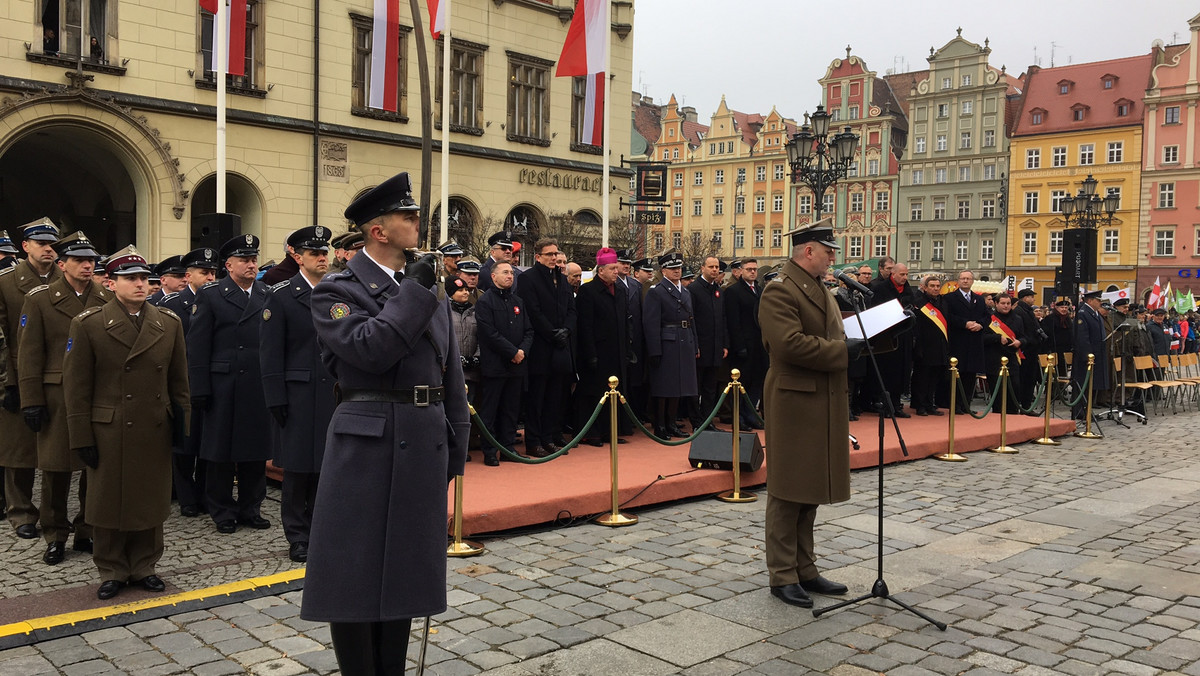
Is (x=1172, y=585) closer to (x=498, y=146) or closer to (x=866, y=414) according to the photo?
(x=866, y=414)

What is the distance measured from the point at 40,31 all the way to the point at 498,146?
12.2 m

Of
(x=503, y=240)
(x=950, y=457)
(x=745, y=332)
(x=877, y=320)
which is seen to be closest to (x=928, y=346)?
(x=950, y=457)

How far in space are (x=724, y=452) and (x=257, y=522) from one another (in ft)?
13.9

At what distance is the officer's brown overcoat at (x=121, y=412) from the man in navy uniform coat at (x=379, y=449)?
288cm

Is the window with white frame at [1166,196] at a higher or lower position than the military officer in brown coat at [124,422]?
higher

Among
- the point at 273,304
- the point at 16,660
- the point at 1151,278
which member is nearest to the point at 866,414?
the point at 273,304

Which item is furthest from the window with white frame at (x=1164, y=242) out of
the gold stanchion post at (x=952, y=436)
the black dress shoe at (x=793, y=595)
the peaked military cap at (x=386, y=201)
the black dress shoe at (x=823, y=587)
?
the peaked military cap at (x=386, y=201)

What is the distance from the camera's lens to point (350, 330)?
11.7 ft

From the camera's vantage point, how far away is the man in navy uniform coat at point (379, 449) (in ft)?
11.8

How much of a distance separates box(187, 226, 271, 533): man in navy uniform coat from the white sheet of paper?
4420 millimetres

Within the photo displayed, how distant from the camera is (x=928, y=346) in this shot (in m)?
14.4

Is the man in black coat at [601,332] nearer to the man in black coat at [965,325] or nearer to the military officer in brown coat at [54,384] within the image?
the military officer in brown coat at [54,384]

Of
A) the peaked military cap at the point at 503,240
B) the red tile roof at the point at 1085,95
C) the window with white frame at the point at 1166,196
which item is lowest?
the peaked military cap at the point at 503,240

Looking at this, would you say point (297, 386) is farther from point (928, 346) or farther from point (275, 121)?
point (275, 121)
